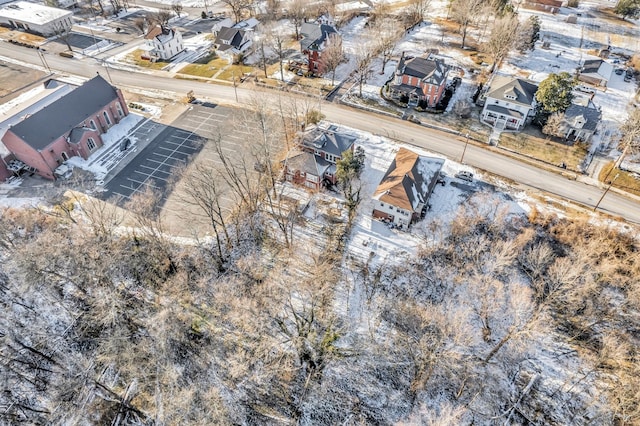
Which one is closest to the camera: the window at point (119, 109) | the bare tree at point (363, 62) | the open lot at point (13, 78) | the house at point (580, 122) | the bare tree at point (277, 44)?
the house at point (580, 122)

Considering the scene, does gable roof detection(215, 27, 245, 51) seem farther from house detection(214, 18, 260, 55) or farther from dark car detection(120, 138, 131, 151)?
dark car detection(120, 138, 131, 151)

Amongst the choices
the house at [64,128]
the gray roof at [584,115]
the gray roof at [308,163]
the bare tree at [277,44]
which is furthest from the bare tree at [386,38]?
the house at [64,128]

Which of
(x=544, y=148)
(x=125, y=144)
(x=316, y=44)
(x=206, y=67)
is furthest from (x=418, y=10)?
(x=125, y=144)

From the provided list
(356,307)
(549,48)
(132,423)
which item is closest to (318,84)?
(356,307)

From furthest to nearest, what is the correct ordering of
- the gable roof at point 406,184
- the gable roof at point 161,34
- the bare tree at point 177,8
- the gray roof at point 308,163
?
the bare tree at point 177,8
the gable roof at point 161,34
the gray roof at point 308,163
the gable roof at point 406,184

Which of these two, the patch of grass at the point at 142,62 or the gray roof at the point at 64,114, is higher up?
the gray roof at the point at 64,114

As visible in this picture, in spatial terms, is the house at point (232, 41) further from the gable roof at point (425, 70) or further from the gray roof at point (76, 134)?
the gray roof at point (76, 134)

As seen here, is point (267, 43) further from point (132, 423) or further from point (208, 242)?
point (132, 423)

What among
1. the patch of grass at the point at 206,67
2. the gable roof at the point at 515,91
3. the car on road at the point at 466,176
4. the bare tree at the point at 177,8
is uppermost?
the bare tree at the point at 177,8
